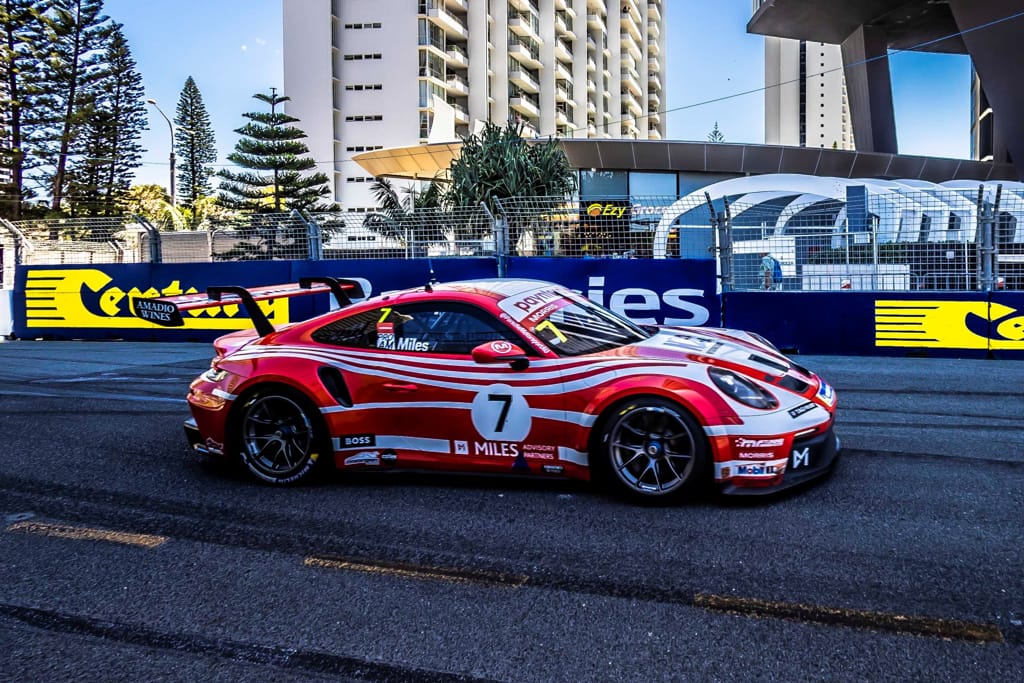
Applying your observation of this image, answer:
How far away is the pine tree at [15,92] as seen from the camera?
43844mm

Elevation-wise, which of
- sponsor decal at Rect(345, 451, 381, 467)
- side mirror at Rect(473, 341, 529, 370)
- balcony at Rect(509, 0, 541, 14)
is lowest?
sponsor decal at Rect(345, 451, 381, 467)

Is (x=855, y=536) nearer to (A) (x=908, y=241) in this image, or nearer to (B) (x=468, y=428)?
(B) (x=468, y=428)

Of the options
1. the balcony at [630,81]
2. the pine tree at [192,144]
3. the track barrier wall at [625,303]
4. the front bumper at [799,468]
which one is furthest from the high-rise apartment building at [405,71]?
the front bumper at [799,468]

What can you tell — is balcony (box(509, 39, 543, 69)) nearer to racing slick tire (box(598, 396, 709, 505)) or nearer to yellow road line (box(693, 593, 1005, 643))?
racing slick tire (box(598, 396, 709, 505))

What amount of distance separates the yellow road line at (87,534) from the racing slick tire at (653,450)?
2.34m

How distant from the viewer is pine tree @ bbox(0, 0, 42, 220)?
→ 1726 inches

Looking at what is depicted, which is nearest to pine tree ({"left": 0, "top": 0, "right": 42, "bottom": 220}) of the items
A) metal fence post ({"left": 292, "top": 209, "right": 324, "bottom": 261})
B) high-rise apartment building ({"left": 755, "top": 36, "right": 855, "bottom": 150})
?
metal fence post ({"left": 292, "top": 209, "right": 324, "bottom": 261})

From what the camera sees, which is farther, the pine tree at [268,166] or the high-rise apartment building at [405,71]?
the high-rise apartment building at [405,71]

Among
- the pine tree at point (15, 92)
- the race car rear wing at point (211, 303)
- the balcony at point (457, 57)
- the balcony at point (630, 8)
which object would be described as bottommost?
the race car rear wing at point (211, 303)

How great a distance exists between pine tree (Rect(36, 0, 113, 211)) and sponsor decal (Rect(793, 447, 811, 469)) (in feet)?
168

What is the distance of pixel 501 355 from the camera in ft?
15.2

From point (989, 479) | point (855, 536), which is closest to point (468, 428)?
point (855, 536)

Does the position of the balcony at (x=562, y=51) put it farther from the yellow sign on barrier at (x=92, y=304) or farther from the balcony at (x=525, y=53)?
the yellow sign on barrier at (x=92, y=304)

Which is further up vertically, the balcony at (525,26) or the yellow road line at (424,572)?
the balcony at (525,26)
